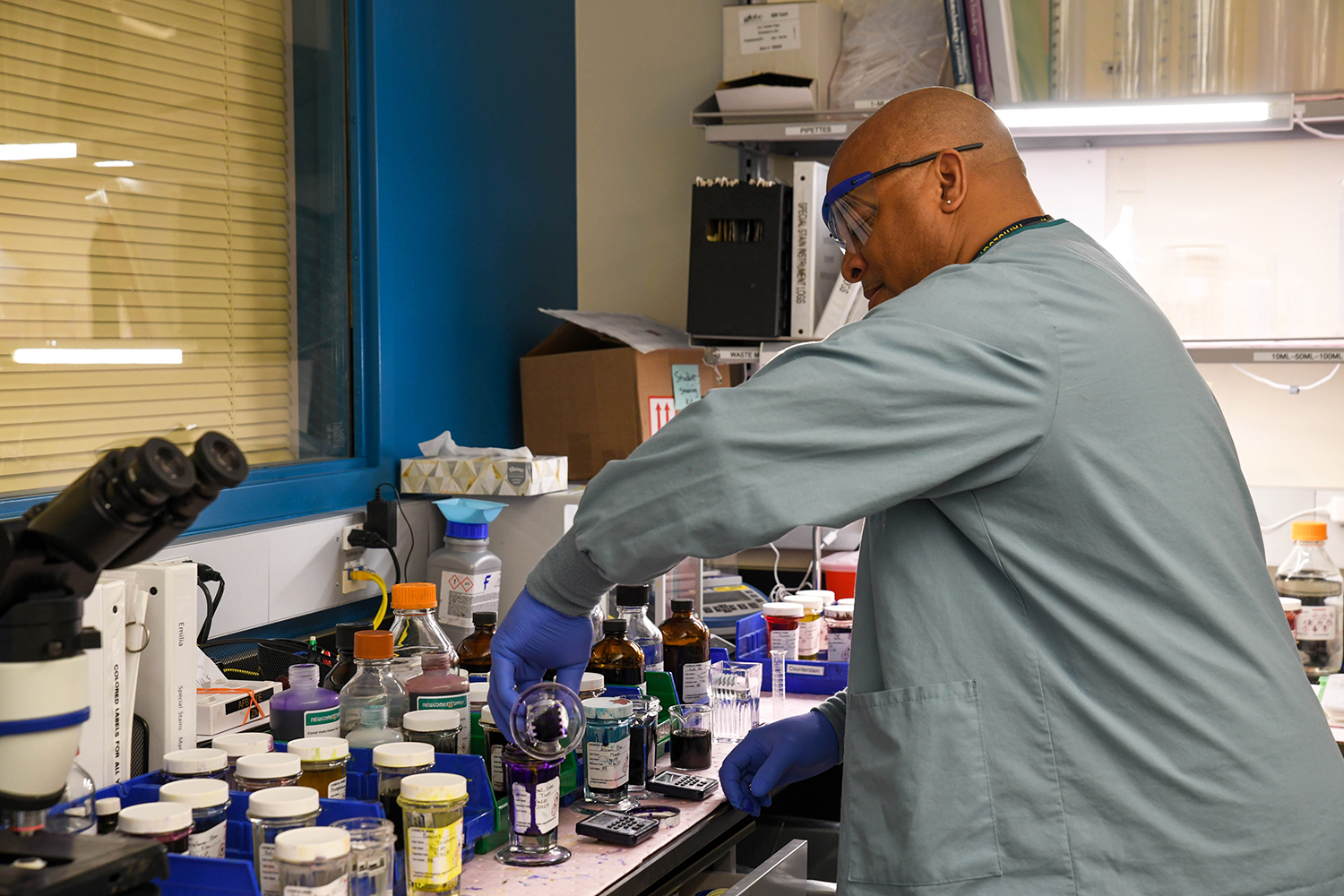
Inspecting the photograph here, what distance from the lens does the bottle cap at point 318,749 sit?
1.37 m

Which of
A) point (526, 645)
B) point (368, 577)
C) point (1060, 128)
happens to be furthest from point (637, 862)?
point (1060, 128)

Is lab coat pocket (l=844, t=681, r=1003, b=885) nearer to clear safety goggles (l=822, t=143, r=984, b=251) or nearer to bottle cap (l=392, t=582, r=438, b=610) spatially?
clear safety goggles (l=822, t=143, r=984, b=251)

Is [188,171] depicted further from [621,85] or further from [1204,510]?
[1204,510]

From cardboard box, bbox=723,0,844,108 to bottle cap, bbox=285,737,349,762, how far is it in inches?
79.4

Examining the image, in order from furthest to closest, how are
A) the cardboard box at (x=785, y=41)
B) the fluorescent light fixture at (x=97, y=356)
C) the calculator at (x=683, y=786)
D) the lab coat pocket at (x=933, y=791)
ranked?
1. the cardboard box at (x=785, y=41)
2. the fluorescent light fixture at (x=97, y=356)
3. the calculator at (x=683, y=786)
4. the lab coat pocket at (x=933, y=791)

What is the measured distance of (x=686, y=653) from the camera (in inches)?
83.3

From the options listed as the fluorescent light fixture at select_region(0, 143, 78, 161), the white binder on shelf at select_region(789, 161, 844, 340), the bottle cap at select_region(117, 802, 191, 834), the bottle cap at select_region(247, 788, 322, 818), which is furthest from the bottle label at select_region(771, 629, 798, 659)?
the fluorescent light fixture at select_region(0, 143, 78, 161)

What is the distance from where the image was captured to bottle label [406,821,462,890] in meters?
1.27

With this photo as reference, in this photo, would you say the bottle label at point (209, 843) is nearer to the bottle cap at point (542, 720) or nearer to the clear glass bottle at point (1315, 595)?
the bottle cap at point (542, 720)

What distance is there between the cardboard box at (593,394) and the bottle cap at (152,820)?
1743 millimetres

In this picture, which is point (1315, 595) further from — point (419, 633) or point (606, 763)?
point (419, 633)

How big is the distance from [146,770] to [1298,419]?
279 centimetres

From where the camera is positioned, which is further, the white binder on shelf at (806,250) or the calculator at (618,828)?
the white binder on shelf at (806,250)

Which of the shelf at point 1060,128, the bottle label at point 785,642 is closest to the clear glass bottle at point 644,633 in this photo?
the bottle label at point 785,642
